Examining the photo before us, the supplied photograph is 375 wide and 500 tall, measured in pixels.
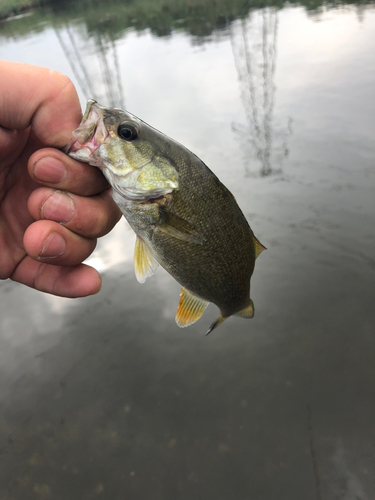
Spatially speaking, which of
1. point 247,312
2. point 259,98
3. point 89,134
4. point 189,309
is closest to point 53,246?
point 89,134

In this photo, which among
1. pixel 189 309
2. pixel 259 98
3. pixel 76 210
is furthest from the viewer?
pixel 259 98

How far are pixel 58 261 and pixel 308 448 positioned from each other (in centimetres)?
270

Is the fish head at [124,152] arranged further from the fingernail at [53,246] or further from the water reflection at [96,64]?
the water reflection at [96,64]

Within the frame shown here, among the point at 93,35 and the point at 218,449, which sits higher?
the point at 93,35

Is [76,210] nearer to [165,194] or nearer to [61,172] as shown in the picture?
[61,172]

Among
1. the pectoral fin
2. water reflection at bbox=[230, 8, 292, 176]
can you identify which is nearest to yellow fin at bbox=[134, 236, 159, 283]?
the pectoral fin

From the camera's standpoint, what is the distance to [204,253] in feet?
5.63

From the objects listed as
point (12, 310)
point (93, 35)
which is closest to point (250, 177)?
point (12, 310)

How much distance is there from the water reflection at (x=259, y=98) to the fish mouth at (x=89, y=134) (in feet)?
16.0

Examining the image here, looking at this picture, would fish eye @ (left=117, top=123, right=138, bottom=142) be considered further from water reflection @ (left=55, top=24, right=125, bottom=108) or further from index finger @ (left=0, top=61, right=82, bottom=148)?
water reflection @ (left=55, top=24, right=125, bottom=108)

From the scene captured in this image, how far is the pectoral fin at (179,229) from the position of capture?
5.43ft

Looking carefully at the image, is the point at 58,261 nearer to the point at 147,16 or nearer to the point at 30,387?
the point at 30,387

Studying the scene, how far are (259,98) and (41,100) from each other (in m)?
7.99

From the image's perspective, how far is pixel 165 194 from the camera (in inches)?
64.1
